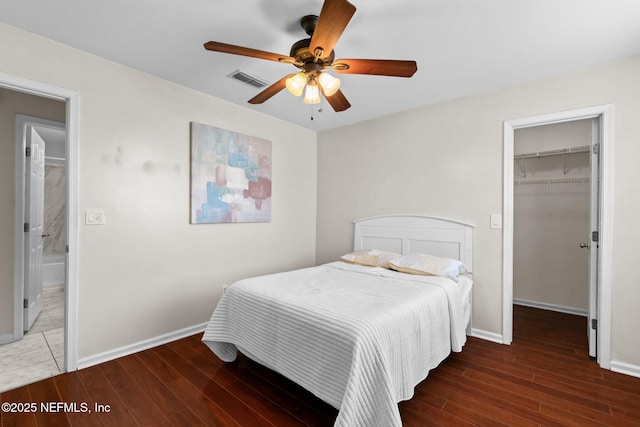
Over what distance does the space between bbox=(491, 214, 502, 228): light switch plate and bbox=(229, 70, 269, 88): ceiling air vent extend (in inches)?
98.7

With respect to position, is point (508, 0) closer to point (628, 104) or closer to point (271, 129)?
point (628, 104)

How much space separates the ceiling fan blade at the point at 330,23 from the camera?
135cm

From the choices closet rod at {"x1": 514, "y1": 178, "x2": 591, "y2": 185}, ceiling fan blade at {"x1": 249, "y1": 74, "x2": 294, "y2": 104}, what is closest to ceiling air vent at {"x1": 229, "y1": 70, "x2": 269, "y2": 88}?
ceiling fan blade at {"x1": 249, "y1": 74, "x2": 294, "y2": 104}

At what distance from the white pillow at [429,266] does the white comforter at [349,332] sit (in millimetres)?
110

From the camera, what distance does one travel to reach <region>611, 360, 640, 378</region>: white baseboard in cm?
222

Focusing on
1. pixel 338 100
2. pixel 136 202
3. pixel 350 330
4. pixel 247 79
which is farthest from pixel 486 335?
pixel 136 202

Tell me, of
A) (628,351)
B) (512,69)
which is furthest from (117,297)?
(628,351)

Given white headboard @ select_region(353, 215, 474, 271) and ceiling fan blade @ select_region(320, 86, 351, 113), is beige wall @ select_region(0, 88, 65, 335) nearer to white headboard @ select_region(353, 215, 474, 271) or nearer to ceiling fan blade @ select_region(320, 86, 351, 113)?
ceiling fan blade @ select_region(320, 86, 351, 113)

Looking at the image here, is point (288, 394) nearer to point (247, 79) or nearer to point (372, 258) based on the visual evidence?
point (372, 258)

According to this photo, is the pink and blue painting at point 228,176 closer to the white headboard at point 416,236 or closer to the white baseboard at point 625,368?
the white headboard at point 416,236

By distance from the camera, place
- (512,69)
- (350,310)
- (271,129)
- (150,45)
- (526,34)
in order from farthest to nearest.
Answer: (271,129) < (512,69) < (150,45) < (526,34) < (350,310)

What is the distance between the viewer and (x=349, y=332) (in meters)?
1.55

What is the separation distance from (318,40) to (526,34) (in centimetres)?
148

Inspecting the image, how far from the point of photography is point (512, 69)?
8.11ft
